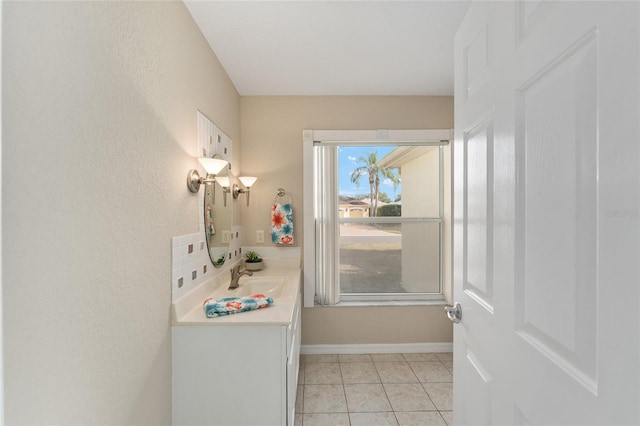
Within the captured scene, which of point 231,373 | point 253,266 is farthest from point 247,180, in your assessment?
point 231,373

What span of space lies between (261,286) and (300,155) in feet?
4.15

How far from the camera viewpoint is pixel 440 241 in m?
3.08

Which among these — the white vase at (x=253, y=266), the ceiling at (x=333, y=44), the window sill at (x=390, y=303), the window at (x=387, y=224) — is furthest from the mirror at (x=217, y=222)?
the window sill at (x=390, y=303)

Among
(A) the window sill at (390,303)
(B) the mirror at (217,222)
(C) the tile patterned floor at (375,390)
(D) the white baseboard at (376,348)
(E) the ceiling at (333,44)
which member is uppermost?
(E) the ceiling at (333,44)

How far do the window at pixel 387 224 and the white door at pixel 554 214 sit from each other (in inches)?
78.7

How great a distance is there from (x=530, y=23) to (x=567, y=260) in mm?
548

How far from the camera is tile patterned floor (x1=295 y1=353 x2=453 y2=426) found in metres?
2.03

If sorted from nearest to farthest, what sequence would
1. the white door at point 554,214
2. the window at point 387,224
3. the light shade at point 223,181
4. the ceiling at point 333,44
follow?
the white door at point 554,214 → the ceiling at point 333,44 → the light shade at point 223,181 → the window at point 387,224

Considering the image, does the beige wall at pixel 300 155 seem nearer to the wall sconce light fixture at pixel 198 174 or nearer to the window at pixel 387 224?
the window at pixel 387 224

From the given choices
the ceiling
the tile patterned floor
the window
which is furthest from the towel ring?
Answer: the tile patterned floor

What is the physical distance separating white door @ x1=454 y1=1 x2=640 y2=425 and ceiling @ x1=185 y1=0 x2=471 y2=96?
0.91m

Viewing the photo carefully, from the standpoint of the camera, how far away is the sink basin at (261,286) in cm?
224

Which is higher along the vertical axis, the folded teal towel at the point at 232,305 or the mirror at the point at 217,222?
the mirror at the point at 217,222

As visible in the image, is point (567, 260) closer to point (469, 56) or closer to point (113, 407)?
point (469, 56)
